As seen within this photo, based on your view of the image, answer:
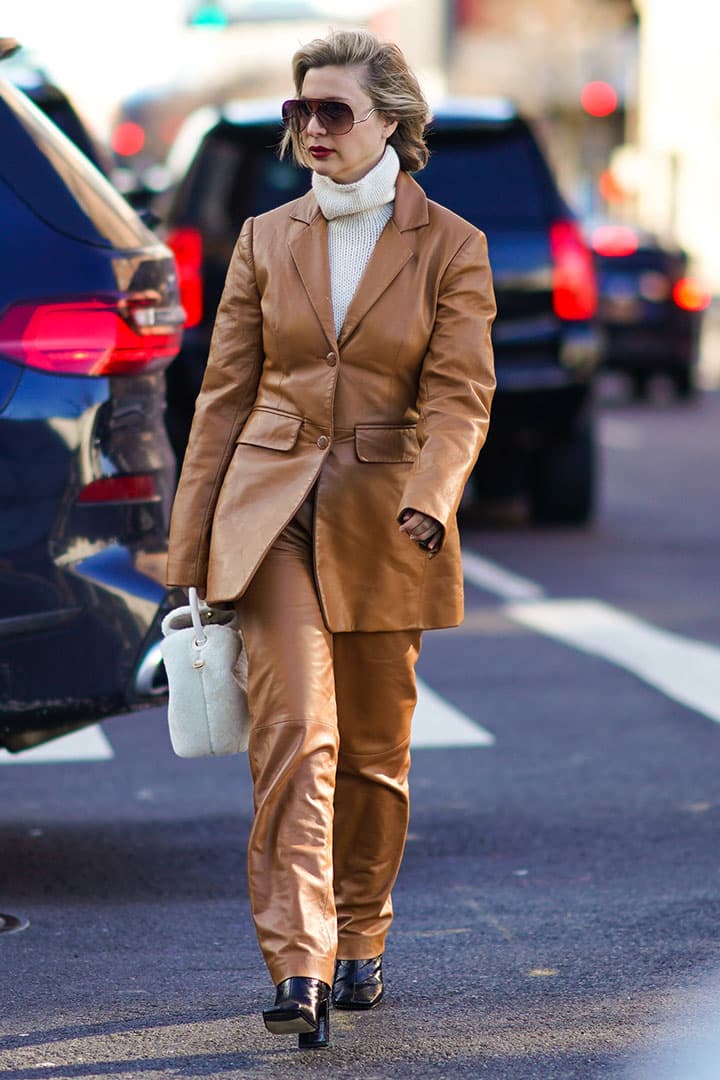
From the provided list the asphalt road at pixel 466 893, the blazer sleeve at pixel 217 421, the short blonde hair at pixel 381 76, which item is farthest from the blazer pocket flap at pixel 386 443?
the asphalt road at pixel 466 893

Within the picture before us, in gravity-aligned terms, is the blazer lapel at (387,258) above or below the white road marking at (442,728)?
above

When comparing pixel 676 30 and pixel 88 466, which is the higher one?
pixel 88 466

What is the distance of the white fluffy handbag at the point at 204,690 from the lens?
4465 millimetres

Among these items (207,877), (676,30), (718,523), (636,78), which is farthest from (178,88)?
(207,877)

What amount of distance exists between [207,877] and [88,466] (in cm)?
113

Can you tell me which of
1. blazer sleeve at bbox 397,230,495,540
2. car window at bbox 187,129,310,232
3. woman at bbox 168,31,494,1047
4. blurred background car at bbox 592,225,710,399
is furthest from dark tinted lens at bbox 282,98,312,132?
blurred background car at bbox 592,225,710,399

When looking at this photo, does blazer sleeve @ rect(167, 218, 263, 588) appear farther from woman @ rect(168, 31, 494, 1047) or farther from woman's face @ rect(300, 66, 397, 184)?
woman's face @ rect(300, 66, 397, 184)

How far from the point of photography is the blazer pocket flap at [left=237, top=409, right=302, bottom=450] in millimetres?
4398

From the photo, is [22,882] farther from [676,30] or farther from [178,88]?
[178,88]

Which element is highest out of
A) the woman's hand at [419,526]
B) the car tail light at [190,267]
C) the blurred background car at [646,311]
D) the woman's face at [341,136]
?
the woman's face at [341,136]

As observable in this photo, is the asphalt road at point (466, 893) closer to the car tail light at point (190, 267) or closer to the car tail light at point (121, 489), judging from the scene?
the car tail light at point (121, 489)

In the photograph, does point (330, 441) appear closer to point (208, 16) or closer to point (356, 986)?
point (356, 986)

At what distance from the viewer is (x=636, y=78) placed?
5181cm

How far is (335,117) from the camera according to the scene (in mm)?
4379
